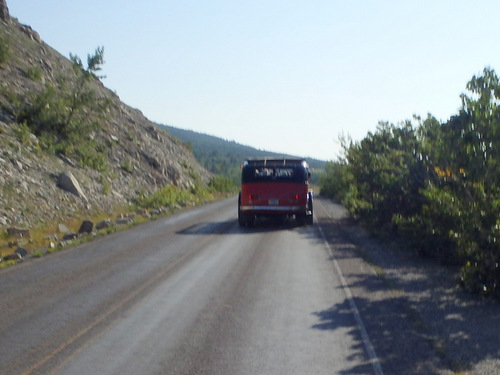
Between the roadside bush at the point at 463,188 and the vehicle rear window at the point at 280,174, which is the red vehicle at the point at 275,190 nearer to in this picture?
the vehicle rear window at the point at 280,174

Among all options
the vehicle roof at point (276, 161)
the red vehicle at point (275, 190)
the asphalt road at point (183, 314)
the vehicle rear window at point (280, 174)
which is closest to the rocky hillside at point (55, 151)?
the red vehicle at point (275, 190)

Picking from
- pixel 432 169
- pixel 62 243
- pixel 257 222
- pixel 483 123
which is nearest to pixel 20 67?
pixel 257 222

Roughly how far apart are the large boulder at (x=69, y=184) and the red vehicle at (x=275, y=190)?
7596 mm

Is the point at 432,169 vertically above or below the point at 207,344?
above

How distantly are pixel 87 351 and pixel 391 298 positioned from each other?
5.17 metres

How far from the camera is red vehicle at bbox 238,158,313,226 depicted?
952 inches

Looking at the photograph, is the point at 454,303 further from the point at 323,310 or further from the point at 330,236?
the point at 330,236

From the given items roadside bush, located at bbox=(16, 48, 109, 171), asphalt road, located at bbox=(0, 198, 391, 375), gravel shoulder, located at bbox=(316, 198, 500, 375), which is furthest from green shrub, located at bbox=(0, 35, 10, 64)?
gravel shoulder, located at bbox=(316, 198, 500, 375)

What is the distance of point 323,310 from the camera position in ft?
32.0

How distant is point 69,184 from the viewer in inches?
1088

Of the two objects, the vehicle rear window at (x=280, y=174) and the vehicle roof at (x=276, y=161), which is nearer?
the vehicle rear window at (x=280, y=174)

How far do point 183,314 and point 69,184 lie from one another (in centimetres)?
1945

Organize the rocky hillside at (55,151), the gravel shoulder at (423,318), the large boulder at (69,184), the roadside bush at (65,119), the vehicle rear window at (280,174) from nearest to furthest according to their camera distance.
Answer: the gravel shoulder at (423,318) → the vehicle rear window at (280,174) → the rocky hillside at (55,151) → the large boulder at (69,184) → the roadside bush at (65,119)

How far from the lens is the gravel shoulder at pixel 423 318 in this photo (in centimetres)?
711
